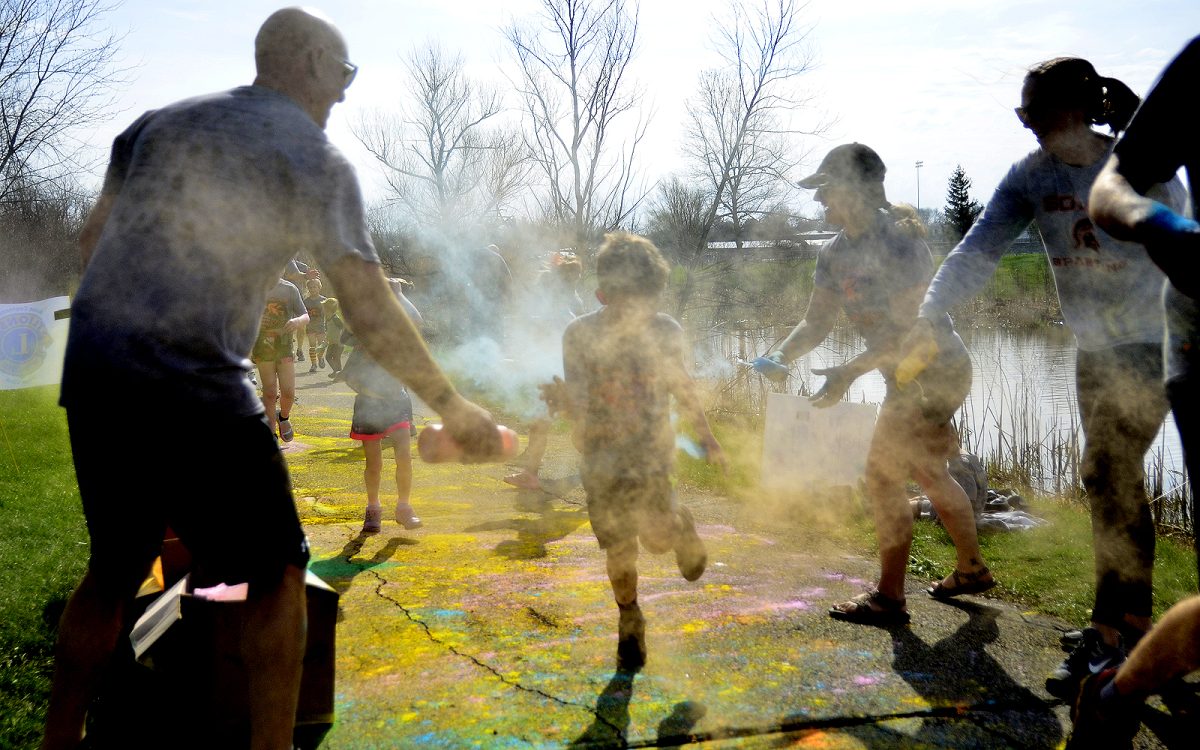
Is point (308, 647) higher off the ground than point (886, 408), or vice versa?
point (886, 408)

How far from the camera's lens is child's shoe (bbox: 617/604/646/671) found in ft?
9.32

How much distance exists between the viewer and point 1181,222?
1.47 m

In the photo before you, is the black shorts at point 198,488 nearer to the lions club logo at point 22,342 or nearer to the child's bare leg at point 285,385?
the lions club logo at point 22,342

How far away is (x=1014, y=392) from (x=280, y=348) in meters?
8.60

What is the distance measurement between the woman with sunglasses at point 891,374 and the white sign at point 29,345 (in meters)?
5.35

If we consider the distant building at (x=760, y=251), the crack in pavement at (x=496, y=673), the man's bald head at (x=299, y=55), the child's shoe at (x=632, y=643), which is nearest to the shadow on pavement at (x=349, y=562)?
the crack in pavement at (x=496, y=673)

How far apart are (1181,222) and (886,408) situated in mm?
1934

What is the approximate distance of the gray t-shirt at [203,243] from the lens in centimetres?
170

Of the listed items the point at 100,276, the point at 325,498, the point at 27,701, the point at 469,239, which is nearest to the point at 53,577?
the point at 27,701

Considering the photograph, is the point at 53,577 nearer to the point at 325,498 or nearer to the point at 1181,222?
the point at 325,498

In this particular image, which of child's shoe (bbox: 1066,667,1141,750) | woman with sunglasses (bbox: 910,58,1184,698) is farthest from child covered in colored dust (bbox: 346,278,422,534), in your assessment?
child's shoe (bbox: 1066,667,1141,750)

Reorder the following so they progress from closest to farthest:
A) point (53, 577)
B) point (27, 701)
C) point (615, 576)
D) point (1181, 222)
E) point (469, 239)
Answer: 1. point (1181, 222)
2. point (27, 701)
3. point (615, 576)
4. point (53, 577)
5. point (469, 239)

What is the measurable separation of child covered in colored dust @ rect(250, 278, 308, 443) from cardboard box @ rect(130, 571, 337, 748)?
510 centimetres

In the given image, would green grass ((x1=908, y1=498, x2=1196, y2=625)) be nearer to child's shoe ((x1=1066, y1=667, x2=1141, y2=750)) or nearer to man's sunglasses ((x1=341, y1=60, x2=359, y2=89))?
child's shoe ((x1=1066, y1=667, x2=1141, y2=750))
